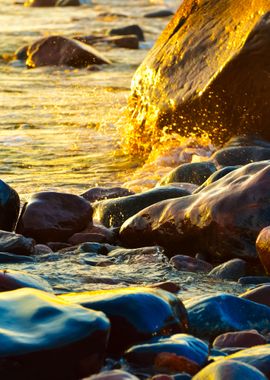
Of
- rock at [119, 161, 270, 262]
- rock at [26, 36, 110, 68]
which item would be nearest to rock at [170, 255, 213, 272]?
rock at [119, 161, 270, 262]

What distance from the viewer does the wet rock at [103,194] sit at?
642 cm

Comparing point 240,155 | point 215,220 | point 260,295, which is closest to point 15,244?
point 215,220

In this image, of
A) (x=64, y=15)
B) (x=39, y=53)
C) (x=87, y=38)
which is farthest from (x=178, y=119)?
(x=64, y=15)

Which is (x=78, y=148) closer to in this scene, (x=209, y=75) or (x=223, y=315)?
(x=209, y=75)

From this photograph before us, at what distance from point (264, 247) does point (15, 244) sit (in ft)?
3.88

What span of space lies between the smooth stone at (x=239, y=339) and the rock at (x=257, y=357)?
21cm

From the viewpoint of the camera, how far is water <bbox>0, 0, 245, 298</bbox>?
4578 mm

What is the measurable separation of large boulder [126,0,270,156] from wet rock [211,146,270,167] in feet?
1.92

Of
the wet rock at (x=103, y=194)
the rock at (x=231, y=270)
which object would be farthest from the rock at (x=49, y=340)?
the wet rock at (x=103, y=194)

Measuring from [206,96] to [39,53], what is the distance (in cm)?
769

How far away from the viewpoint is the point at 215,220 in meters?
4.93

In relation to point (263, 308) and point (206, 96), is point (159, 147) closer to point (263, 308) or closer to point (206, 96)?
point (206, 96)

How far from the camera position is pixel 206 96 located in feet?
25.8

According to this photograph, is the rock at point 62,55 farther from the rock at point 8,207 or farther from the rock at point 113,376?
the rock at point 113,376
